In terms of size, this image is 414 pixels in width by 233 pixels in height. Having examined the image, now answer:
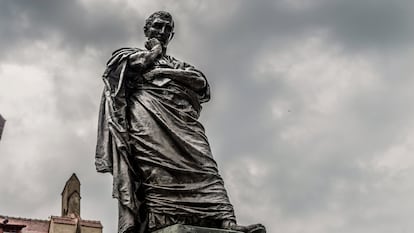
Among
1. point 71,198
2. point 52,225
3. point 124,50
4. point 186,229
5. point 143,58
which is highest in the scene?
point 71,198

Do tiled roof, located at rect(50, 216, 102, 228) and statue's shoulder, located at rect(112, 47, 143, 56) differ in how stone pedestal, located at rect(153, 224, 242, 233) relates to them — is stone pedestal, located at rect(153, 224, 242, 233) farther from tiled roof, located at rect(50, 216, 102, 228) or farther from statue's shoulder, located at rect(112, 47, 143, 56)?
tiled roof, located at rect(50, 216, 102, 228)

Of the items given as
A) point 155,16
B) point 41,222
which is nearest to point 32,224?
point 41,222

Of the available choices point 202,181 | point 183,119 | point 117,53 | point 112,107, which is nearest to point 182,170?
point 202,181

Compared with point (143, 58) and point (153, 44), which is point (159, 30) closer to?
point (153, 44)

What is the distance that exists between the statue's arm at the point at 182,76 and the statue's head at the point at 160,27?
627mm

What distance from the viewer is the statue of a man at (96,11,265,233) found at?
6.74 m

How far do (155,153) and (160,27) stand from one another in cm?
A: 190

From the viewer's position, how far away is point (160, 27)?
8.10 metres

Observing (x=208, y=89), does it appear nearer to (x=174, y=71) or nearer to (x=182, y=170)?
(x=174, y=71)

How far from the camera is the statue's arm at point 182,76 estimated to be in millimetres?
7586

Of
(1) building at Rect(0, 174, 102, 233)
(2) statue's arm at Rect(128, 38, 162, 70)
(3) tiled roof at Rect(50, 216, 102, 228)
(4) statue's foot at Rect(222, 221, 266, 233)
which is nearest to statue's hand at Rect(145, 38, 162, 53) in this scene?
(2) statue's arm at Rect(128, 38, 162, 70)

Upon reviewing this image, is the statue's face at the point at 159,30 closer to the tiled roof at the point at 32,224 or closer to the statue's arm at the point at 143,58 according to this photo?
the statue's arm at the point at 143,58

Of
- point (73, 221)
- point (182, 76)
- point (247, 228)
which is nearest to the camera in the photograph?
point (247, 228)

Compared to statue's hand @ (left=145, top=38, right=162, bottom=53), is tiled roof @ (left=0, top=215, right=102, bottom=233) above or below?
above
